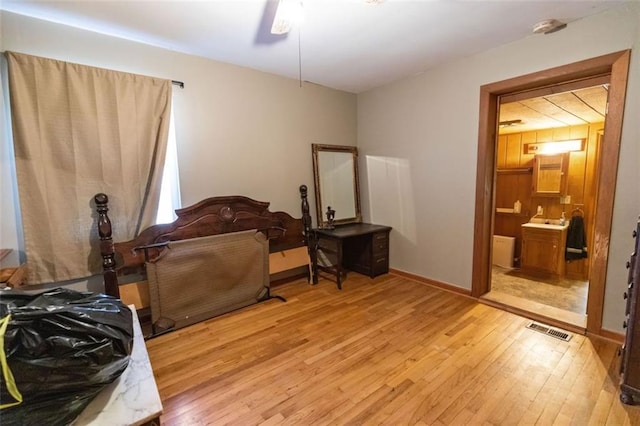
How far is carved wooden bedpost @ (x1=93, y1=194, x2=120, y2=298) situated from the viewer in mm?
2184

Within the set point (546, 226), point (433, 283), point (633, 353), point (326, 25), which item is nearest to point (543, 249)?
point (546, 226)

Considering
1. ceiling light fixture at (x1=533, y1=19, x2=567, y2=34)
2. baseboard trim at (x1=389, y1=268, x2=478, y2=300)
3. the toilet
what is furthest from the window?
the toilet

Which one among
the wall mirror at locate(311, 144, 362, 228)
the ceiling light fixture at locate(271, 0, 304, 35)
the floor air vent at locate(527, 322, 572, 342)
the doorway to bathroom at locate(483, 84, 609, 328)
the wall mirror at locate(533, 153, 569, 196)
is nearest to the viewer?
the ceiling light fixture at locate(271, 0, 304, 35)

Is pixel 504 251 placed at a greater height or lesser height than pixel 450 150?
lesser

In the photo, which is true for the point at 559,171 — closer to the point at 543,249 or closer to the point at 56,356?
the point at 543,249

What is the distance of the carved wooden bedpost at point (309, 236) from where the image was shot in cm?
342

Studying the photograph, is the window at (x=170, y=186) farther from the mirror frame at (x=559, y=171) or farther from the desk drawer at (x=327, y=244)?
the mirror frame at (x=559, y=171)

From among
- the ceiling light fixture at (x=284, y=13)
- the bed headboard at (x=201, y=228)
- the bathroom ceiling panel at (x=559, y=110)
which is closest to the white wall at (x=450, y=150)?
the bathroom ceiling panel at (x=559, y=110)

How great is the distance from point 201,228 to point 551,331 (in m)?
3.13

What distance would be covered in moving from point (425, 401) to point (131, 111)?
9.81 feet

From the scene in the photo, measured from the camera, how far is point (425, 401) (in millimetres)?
1646

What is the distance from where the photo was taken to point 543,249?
407cm

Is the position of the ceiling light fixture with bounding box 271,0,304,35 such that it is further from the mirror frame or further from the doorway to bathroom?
the mirror frame

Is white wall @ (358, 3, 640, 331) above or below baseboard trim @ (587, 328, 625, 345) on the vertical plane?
above
